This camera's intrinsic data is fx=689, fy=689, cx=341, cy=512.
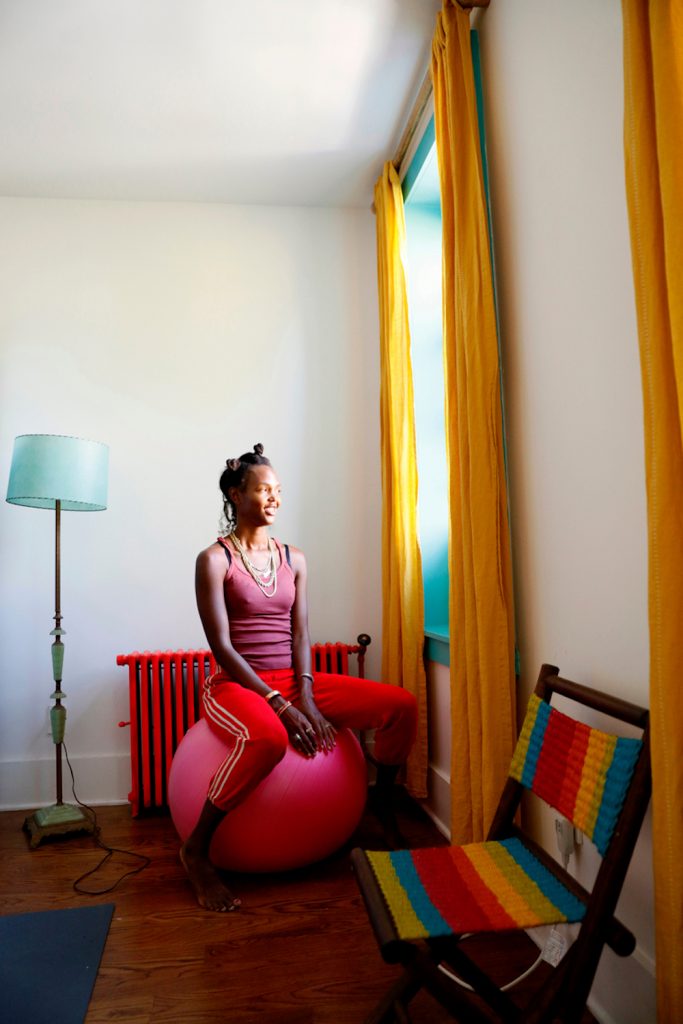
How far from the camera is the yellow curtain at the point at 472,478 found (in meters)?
1.97

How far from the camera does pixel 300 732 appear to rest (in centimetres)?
231

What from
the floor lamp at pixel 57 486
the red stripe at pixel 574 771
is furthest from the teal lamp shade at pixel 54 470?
the red stripe at pixel 574 771

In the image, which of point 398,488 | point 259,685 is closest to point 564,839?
point 259,685

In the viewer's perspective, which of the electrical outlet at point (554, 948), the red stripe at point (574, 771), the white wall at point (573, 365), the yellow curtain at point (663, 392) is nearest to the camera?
→ the yellow curtain at point (663, 392)

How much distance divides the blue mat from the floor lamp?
0.68m

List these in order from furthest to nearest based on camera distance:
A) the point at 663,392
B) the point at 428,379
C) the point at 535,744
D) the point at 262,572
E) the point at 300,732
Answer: the point at 428,379 → the point at 262,572 → the point at 300,732 → the point at 535,744 → the point at 663,392

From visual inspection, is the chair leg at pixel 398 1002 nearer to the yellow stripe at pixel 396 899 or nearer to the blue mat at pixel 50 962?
the yellow stripe at pixel 396 899

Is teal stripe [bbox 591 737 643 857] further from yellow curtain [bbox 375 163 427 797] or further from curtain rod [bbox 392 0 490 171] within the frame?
curtain rod [bbox 392 0 490 171]

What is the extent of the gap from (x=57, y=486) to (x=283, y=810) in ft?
5.09

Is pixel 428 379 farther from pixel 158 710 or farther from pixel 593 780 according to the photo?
pixel 593 780

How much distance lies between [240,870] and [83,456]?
172cm

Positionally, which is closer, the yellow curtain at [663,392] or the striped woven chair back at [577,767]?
the yellow curtain at [663,392]

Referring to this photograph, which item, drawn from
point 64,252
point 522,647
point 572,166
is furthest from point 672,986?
point 64,252

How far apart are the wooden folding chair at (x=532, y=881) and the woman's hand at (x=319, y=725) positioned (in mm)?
831
